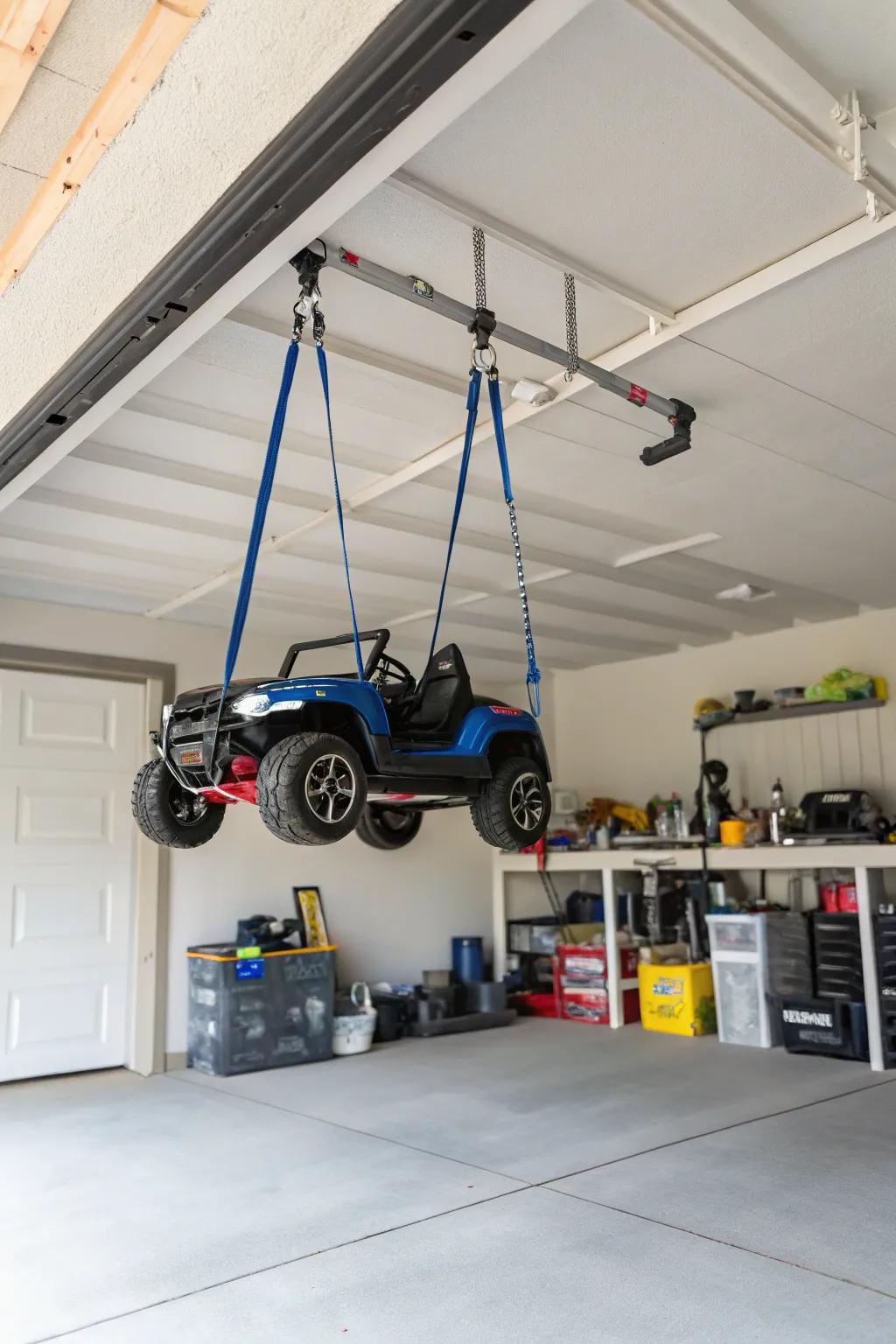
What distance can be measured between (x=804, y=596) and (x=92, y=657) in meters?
4.78

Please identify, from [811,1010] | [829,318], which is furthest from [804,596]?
[829,318]

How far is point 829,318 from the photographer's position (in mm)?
3297

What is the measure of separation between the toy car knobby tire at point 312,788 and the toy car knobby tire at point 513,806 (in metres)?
0.49

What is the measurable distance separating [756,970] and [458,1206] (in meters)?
3.49

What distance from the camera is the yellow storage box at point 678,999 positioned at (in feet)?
22.8

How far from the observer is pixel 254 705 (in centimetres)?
254

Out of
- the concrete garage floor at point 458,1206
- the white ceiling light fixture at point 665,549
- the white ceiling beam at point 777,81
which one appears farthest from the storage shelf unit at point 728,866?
the white ceiling beam at point 777,81

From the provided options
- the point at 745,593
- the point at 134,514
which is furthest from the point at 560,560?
the point at 134,514

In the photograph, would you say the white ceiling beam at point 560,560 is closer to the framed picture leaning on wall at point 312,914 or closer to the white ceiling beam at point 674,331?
the white ceiling beam at point 674,331

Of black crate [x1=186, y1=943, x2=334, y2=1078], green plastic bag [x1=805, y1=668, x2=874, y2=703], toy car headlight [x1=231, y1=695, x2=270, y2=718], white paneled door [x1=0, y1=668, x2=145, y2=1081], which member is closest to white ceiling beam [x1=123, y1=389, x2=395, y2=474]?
toy car headlight [x1=231, y1=695, x2=270, y2=718]

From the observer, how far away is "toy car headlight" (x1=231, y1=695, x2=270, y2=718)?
253cm

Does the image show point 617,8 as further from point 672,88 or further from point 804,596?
point 804,596

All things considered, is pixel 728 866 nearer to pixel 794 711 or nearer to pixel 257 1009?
pixel 794 711

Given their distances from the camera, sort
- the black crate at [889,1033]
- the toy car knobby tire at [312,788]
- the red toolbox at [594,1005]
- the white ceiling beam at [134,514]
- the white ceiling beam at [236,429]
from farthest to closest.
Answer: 1. the red toolbox at [594,1005]
2. the black crate at [889,1033]
3. the white ceiling beam at [134,514]
4. the white ceiling beam at [236,429]
5. the toy car knobby tire at [312,788]
